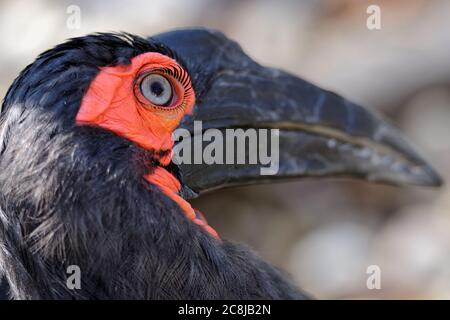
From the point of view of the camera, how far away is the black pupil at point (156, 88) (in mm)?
2584

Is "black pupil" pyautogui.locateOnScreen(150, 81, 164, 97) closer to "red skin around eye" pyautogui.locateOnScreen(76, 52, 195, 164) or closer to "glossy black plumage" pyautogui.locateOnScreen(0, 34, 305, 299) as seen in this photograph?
"red skin around eye" pyautogui.locateOnScreen(76, 52, 195, 164)

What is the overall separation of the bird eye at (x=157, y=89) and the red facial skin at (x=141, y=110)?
0.01 metres

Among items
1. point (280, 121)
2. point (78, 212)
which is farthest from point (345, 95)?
point (78, 212)

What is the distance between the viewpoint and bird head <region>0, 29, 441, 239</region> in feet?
7.66

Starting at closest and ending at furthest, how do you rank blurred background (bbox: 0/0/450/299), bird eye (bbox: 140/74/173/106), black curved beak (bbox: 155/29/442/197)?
bird eye (bbox: 140/74/173/106)
black curved beak (bbox: 155/29/442/197)
blurred background (bbox: 0/0/450/299)

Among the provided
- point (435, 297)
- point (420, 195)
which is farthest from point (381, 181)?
point (420, 195)

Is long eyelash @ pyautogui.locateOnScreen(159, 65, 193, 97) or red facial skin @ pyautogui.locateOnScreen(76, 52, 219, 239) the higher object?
long eyelash @ pyautogui.locateOnScreen(159, 65, 193, 97)

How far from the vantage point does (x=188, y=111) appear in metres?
2.70

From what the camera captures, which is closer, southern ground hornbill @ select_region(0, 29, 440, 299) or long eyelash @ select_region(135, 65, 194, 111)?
southern ground hornbill @ select_region(0, 29, 440, 299)

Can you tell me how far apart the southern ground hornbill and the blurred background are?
321 cm

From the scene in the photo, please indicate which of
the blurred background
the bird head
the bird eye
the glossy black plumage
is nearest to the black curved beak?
the bird head

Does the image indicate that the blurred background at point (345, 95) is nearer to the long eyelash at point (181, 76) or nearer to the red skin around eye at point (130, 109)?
the long eyelash at point (181, 76)

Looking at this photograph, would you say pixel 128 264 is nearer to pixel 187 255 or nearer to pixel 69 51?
pixel 187 255

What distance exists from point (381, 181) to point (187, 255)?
1.00 meters
